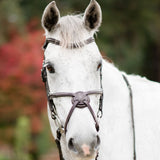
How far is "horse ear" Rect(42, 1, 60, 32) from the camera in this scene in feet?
11.3

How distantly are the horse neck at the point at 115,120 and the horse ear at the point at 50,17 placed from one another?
651mm

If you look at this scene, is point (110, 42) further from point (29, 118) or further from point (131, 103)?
point (131, 103)

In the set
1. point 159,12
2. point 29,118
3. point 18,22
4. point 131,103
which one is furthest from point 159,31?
point 131,103

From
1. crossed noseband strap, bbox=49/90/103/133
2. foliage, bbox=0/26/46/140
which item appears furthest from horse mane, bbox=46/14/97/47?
foliage, bbox=0/26/46/140

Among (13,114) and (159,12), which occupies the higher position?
(159,12)

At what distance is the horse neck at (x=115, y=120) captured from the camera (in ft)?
11.4

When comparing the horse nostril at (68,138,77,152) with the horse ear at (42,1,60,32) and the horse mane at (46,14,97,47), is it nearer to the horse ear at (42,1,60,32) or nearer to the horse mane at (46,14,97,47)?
the horse mane at (46,14,97,47)

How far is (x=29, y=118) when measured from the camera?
14.3 m

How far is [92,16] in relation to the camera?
11.6 feet

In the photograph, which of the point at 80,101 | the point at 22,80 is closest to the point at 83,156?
the point at 80,101

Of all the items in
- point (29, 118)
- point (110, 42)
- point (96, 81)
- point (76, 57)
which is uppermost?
point (76, 57)

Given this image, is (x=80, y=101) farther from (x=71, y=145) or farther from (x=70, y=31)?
(x=70, y=31)

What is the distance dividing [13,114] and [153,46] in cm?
1369

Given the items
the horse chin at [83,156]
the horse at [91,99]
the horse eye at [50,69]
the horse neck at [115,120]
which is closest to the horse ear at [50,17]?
the horse at [91,99]
